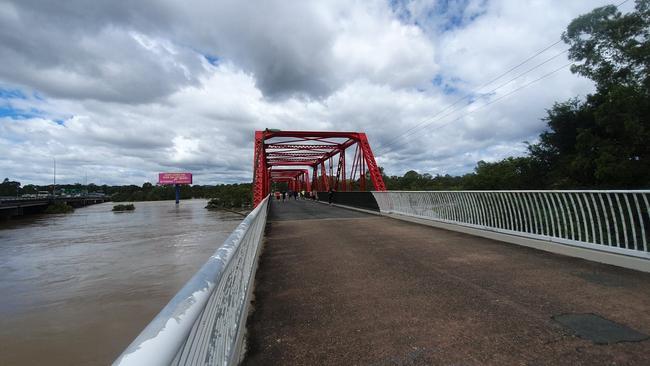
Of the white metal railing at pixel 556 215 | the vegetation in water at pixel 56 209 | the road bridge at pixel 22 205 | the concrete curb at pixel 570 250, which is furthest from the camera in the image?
the vegetation in water at pixel 56 209

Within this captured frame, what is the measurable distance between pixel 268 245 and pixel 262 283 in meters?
3.28

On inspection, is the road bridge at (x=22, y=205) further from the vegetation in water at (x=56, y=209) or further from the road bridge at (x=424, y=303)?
the road bridge at (x=424, y=303)

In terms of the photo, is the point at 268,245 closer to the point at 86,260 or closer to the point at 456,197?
the point at 456,197

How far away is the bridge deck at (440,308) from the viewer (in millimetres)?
2564

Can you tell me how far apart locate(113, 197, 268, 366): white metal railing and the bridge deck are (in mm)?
517

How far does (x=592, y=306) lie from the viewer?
3.34 metres

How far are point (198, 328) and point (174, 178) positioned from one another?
290ft

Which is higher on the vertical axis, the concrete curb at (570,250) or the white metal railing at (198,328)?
the white metal railing at (198,328)

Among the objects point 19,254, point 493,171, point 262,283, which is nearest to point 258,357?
point 262,283

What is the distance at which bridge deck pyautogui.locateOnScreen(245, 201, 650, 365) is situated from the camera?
256 centimetres

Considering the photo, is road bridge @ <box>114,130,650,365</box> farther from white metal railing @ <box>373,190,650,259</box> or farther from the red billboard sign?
the red billboard sign

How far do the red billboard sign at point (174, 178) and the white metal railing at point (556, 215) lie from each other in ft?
262

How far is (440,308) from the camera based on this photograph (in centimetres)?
346

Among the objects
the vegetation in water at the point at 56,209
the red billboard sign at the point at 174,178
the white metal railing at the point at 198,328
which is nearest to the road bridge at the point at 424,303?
the white metal railing at the point at 198,328
